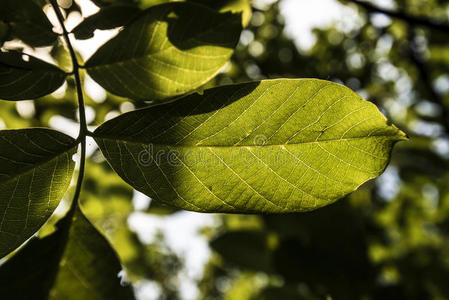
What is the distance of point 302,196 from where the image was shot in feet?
2.46

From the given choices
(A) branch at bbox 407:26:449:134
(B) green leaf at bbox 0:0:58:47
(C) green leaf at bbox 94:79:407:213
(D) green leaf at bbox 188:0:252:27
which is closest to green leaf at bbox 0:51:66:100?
(B) green leaf at bbox 0:0:58:47

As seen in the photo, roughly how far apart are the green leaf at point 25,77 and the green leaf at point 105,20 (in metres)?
0.10

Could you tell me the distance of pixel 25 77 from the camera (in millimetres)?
838

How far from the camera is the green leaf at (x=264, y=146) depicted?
2.40ft

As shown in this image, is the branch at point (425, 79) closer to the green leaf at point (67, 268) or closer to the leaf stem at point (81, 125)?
the leaf stem at point (81, 125)

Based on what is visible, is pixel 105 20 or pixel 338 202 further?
pixel 338 202

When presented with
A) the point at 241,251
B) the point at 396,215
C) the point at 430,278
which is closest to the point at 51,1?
the point at 241,251

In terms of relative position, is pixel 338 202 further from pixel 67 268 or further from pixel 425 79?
Result: pixel 425 79

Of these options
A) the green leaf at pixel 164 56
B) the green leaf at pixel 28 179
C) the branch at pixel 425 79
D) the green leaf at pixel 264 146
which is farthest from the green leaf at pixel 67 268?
the branch at pixel 425 79

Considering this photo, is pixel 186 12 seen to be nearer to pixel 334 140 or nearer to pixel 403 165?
pixel 334 140

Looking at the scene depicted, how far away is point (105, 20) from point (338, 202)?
123 centimetres

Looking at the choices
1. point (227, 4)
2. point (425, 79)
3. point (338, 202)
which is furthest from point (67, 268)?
point (425, 79)

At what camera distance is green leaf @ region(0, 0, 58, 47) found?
85 centimetres

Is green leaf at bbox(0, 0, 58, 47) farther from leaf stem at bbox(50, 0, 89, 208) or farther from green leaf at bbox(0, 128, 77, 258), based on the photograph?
green leaf at bbox(0, 128, 77, 258)
